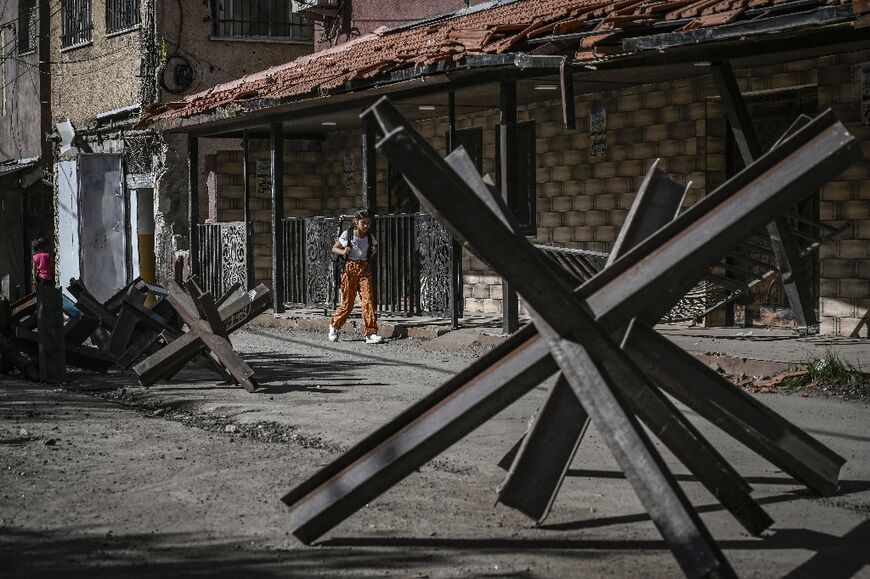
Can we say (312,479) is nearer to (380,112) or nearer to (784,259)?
(380,112)

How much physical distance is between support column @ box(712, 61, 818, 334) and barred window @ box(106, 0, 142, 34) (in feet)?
50.5

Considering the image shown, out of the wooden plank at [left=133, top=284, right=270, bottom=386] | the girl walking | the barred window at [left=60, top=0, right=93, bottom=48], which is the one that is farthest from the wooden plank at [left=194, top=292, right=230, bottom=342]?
the barred window at [left=60, top=0, right=93, bottom=48]

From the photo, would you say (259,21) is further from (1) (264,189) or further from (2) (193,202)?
(2) (193,202)

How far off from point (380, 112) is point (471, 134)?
13614mm

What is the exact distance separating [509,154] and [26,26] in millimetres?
19521

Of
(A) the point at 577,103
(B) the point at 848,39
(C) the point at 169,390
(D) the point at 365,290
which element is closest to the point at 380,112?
(C) the point at 169,390

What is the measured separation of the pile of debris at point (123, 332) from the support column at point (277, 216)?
528cm

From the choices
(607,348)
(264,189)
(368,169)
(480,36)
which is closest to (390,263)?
(368,169)

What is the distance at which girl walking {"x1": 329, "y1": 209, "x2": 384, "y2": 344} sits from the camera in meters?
14.0

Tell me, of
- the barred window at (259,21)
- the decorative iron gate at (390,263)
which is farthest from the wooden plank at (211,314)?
the barred window at (259,21)

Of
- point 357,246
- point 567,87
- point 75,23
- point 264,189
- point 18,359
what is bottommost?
point 18,359

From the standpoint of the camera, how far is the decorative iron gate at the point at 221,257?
18125 mm

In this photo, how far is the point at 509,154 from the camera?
1315 centimetres

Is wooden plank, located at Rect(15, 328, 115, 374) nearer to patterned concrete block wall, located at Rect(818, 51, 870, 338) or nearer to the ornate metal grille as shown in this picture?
the ornate metal grille
